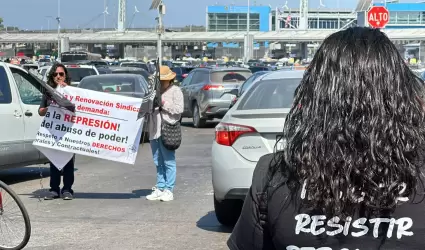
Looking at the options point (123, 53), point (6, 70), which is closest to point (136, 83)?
point (6, 70)

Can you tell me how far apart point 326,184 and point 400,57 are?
1.52 ft

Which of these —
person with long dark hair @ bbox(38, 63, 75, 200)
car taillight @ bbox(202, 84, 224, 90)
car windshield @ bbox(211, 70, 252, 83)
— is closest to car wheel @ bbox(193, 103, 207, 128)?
car taillight @ bbox(202, 84, 224, 90)

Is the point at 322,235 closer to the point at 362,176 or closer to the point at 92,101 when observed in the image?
the point at 362,176

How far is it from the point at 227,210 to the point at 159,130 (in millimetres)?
1997

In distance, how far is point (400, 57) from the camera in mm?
2252

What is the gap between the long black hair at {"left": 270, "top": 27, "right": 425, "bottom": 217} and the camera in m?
2.09

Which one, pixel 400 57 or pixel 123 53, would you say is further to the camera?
pixel 123 53

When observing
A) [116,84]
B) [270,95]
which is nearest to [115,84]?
[116,84]

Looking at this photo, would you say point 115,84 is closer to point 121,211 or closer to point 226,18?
point 121,211

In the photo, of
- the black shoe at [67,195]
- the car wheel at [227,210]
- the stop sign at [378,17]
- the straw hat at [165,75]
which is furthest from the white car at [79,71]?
the car wheel at [227,210]

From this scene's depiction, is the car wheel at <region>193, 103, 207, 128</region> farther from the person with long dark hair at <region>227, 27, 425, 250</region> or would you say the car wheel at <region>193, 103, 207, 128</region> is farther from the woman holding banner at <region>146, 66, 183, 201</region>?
the person with long dark hair at <region>227, 27, 425, 250</region>

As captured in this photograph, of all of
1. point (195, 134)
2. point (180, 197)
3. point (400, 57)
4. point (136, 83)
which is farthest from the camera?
point (195, 134)

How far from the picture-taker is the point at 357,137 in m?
2.10

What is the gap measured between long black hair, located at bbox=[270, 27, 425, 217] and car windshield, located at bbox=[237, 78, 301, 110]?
221 inches
